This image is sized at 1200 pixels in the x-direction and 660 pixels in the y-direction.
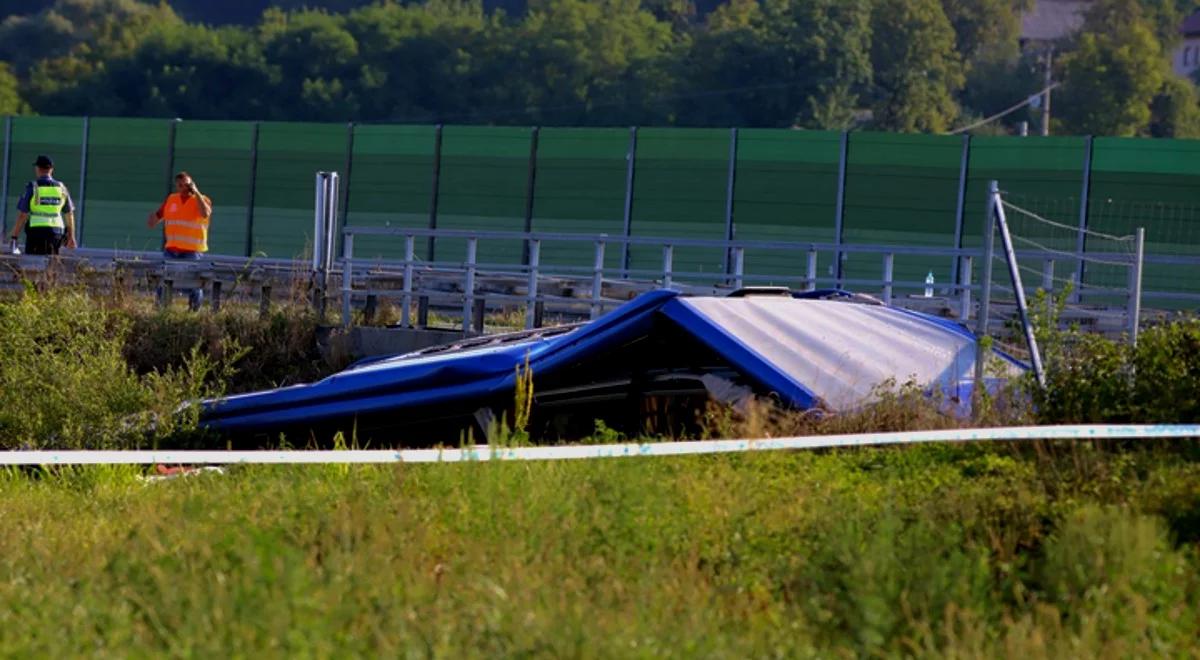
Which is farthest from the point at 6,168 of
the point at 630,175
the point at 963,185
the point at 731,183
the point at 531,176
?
the point at 963,185

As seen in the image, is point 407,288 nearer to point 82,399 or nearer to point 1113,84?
point 82,399

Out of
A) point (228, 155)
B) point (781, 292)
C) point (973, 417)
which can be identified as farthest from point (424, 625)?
point (228, 155)

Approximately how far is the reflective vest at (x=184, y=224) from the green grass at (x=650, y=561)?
12795 millimetres

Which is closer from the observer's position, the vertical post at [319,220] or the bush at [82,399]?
the bush at [82,399]

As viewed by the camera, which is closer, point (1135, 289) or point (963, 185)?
point (1135, 289)

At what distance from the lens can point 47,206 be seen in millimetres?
21797

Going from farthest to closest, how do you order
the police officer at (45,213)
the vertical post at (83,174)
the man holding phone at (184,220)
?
the vertical post at (83,174), the man holding phone at (184,220), the police officer at (45,213)

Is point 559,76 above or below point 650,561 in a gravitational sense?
above

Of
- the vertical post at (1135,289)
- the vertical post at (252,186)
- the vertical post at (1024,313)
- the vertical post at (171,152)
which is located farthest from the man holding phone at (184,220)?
the vertical post at (171,152)

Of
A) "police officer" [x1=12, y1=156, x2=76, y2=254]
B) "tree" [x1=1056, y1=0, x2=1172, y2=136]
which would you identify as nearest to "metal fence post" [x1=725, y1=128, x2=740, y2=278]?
"police officer" [x1=12, y1=156, x2=76, y2=254]

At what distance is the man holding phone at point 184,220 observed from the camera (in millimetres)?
22203

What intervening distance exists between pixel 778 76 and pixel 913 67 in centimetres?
1106

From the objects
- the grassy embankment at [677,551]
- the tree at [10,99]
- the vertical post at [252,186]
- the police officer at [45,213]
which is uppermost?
the tree at [10,99]

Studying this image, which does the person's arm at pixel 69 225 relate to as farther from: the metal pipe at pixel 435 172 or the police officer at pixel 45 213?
the metal pipe at pixel 435 172
